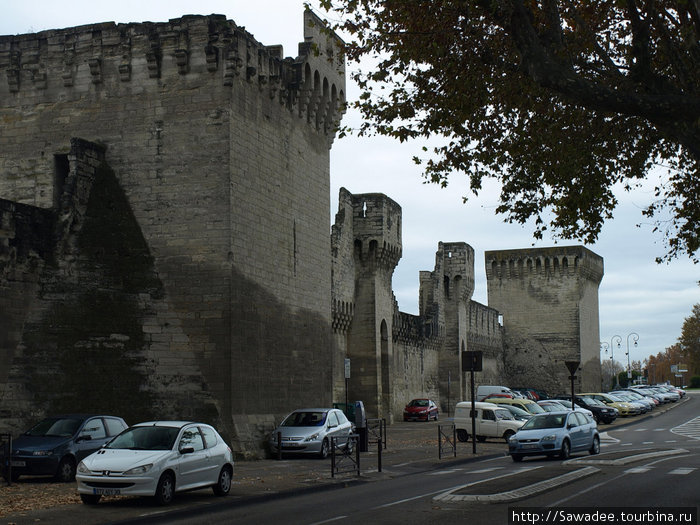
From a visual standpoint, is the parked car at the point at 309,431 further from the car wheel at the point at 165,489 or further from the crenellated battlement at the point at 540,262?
the crenellated battlement at the point at 540,262

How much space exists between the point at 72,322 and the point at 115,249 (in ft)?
7.55

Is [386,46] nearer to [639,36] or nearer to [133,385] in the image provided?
[639,36]

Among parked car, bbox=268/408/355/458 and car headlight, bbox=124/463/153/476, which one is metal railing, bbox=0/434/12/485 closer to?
car headlight, bbox=124/463/153/476

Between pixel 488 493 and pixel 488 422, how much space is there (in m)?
17.6

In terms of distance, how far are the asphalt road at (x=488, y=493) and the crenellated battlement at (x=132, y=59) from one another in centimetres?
1147

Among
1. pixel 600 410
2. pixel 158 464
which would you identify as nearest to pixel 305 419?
pixel 158 464

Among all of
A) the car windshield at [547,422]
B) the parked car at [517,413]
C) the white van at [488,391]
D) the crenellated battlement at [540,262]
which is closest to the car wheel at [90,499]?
the car windshield at [547,422]

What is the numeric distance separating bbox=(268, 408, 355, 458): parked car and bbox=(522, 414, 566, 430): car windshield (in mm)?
5013

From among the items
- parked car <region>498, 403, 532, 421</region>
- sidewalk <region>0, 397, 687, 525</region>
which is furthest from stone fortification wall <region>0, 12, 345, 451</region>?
parked car <region>498, 403, 532, 421</region>

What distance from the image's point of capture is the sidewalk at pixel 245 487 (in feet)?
44.1

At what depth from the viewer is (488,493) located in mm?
15070

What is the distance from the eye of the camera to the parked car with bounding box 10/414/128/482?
1775 cm

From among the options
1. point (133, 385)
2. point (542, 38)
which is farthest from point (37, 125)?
point (542, 38)

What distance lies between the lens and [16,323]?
70.9 ft
